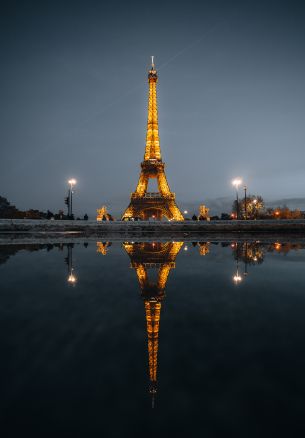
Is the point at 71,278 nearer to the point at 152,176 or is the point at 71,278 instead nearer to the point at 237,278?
the point at 237,278

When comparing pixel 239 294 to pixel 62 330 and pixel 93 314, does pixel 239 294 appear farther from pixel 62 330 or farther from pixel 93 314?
pixel 62 330

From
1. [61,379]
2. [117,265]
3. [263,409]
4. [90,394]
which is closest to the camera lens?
[263,409]

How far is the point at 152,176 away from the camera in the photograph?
56.2m

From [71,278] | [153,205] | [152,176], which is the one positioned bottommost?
[71,278]

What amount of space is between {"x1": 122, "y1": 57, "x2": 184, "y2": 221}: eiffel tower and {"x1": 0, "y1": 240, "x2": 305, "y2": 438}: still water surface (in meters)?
45.5

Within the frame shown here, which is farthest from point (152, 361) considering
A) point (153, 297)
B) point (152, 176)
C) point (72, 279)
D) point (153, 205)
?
point (152, 176)

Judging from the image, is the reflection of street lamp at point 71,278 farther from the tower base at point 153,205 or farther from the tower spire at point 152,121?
the tower spire at point 152,121

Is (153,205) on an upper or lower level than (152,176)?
lower

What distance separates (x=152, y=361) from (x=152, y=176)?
54116 mm

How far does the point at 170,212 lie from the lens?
52.5m

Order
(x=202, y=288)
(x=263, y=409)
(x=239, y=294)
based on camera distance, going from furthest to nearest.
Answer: (x=202, y=288) → (x=239, y=294) → (x=263, y=409)

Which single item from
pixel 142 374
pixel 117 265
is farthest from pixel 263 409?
pixel 117 265

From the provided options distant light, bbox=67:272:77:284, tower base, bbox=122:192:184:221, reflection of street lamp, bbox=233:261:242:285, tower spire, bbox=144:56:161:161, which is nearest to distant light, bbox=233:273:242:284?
reflection of street lamp, bbox=233:261:242:285

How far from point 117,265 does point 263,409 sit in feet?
26.6
